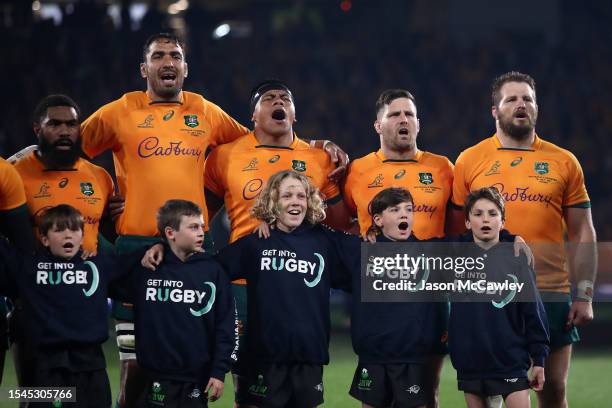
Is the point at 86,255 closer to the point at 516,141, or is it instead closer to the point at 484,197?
the point at 484,197

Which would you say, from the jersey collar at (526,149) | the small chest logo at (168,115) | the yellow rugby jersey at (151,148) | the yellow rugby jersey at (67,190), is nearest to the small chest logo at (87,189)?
the yellow rugby jersey at (67,190)

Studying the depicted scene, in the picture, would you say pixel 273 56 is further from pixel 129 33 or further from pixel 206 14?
pixel 129 33

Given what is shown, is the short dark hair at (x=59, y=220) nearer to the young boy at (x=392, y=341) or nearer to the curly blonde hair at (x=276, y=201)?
the curly blonde hair at (x=276, y=201)

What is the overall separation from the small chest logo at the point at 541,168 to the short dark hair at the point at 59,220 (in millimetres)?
2651

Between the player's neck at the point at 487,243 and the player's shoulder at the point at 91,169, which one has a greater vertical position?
the player's shoulder at the point at 91,169

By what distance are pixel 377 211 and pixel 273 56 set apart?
1289 cm

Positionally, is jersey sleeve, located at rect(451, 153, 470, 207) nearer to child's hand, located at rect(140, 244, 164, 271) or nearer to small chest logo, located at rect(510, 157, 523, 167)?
small chest logo, located at rect(510, 157, 523, 167)

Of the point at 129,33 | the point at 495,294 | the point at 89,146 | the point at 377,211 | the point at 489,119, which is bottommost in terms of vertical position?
the point at 495,294

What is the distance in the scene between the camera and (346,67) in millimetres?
18234

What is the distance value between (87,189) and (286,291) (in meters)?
1.45

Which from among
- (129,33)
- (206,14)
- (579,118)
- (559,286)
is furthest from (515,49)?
(559,286)

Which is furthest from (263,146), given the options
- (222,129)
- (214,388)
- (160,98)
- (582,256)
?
(582,256)

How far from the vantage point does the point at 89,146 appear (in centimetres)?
627

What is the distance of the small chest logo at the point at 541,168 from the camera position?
602 centimetres
